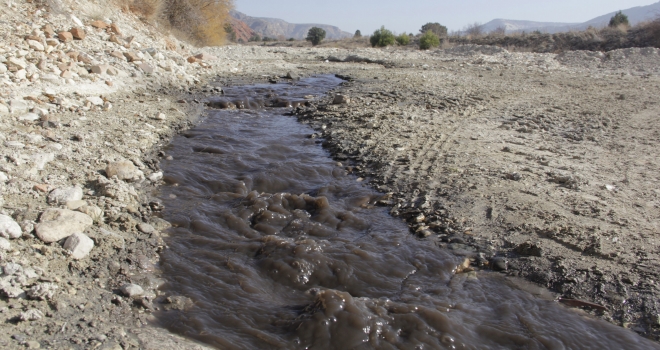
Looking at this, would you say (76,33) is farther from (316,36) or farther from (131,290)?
(316,36)

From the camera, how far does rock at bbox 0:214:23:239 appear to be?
3387 millimetres

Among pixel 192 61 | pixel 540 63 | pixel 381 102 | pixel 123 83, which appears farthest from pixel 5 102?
pixel 540 63

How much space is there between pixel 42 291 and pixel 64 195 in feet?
4.79

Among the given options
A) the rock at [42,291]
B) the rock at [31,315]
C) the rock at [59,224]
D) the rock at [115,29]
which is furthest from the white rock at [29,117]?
the rock at [115,29]

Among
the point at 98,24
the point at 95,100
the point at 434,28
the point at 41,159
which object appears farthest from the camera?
the point at 434,28

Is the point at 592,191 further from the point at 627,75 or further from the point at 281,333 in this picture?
the point at 627,75

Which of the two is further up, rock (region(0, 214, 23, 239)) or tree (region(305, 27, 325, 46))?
tree (region(305, 27, 325, 46))

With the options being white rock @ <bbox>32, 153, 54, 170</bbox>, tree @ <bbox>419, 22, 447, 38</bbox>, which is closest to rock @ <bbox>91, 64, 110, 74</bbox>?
white rock @ <bbox>32, 153, 54, 170</bbox>

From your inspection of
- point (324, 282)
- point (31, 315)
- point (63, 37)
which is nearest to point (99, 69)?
point (63, 37)

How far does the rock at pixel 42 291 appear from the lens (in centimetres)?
295

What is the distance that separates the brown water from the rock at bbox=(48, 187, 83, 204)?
35.4 inches

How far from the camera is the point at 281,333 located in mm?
3109

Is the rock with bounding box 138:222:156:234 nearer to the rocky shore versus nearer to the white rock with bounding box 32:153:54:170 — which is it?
the rocky shore

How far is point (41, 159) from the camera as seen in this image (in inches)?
184
